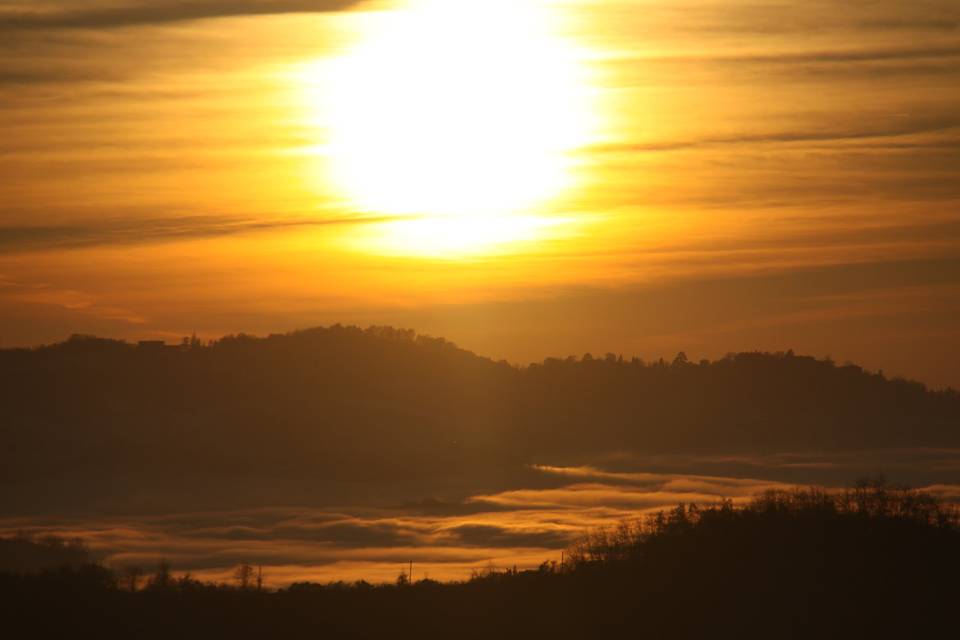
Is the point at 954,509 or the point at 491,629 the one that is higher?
the point at 954,509

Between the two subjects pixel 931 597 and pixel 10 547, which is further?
pixel 10 547

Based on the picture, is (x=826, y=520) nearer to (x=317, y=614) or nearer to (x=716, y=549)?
(x=716, y=549)

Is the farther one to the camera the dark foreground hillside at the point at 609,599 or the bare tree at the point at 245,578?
the bare tree at the point at 245,578

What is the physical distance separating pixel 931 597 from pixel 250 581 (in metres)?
22.2

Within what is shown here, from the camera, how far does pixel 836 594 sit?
43656 mm

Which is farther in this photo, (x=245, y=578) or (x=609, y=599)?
(x=245, y=578)

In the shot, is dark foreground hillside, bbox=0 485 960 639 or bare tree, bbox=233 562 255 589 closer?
dark foreground hillside, bbox=0 485 960 639

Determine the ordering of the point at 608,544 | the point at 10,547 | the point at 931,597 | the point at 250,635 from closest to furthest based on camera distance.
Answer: the point at 250,635 < the point at 931,597 < the point at 608,544 < the point at 10,547

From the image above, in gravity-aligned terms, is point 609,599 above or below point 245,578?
below

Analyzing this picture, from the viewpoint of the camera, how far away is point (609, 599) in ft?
142

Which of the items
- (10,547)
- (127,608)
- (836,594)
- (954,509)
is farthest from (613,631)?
(10,547)

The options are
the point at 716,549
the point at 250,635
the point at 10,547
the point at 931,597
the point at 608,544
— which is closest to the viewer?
the point at 250,635

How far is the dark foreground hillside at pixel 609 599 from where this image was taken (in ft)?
131

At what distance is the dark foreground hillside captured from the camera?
39969mm
